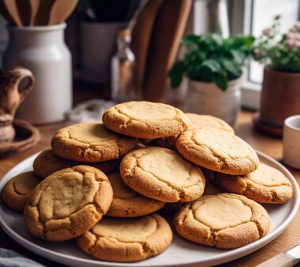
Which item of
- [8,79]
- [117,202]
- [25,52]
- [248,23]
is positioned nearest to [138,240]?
[117,202]

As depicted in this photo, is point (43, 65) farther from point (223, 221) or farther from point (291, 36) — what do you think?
point (223, 221)

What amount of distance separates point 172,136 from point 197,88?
0.44 m

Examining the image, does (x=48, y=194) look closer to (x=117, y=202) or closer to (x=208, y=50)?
(x=117, y=202)

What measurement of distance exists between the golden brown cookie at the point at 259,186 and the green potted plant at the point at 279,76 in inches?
15.5

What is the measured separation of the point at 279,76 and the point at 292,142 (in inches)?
7.9

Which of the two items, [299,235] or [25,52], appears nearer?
[299,235]

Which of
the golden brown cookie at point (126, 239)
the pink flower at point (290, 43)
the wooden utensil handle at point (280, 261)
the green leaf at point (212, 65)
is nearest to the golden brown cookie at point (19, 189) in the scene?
the golden brown cookie at point (126, 239)

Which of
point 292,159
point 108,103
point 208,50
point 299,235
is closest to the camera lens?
point 299,235

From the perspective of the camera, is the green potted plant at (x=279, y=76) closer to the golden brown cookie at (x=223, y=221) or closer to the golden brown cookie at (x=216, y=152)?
the golden brown cookie at (x=216, y=152)

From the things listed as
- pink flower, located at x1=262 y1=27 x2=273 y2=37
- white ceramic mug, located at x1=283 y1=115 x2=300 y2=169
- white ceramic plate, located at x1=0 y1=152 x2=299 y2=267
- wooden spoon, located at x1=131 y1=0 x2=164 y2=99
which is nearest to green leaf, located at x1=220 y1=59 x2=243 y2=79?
pink flower, located at x1=262 y1=27 x2=273 y2=37

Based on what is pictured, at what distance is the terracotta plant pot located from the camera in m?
1.33

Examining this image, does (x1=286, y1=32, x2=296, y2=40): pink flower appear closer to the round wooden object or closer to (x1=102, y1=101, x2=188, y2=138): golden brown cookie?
(x1=102, y1=101, x2=188, y2=138): golden brown cookie

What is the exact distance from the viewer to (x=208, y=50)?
4.64 feet

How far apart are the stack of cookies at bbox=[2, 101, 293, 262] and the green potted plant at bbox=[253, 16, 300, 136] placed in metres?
0.36
